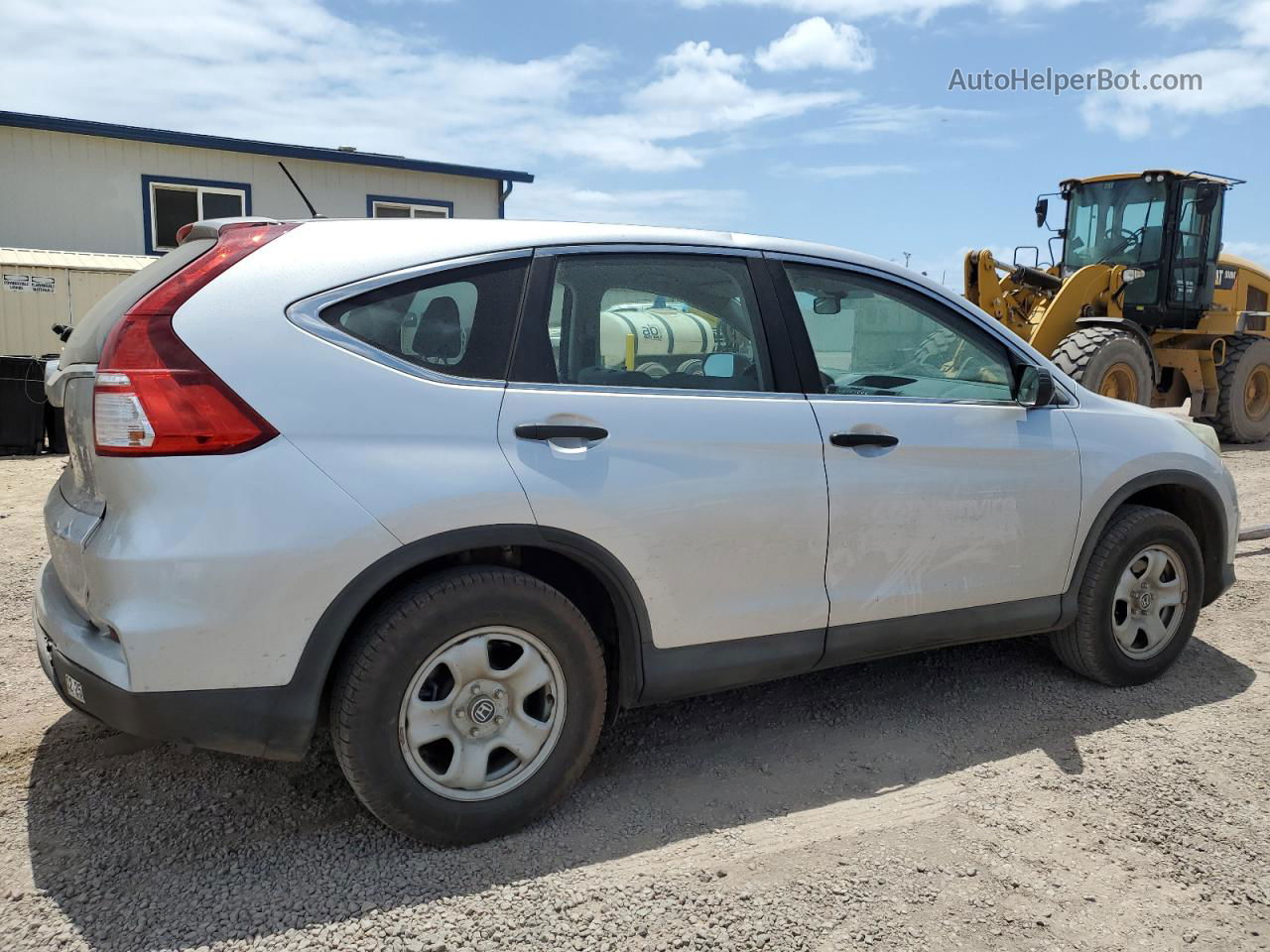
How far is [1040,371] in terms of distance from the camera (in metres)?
3.71

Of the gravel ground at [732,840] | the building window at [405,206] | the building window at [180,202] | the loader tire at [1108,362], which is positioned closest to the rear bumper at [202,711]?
the gravel ground at [732,840]

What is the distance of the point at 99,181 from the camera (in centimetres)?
1463

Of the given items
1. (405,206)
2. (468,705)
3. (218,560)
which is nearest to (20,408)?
(405,206)

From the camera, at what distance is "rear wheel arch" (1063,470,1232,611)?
3.90m

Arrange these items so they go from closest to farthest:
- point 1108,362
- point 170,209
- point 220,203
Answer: point 1108,362
point 170,209
point 220,203

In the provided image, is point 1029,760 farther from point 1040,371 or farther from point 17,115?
point 17,115

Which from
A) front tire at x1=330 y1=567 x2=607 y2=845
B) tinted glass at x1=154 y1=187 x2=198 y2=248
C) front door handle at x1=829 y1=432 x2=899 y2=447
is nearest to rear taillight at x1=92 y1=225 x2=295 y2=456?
front tire at x1=330 y1=567 x2=607 y2=845

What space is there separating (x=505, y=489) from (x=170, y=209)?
14.9 meters

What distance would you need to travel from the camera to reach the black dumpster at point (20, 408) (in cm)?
1063

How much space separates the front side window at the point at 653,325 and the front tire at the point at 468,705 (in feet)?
2.25

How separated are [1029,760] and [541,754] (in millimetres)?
1757

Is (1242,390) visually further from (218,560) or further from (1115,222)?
(218,560)

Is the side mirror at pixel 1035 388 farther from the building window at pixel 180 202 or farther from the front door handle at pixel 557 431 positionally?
the building window at pixel 180 202

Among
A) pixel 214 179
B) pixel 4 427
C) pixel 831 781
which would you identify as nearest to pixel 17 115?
pixel 214 179
